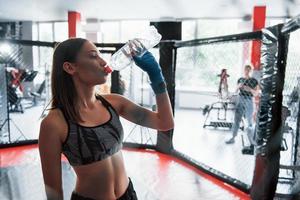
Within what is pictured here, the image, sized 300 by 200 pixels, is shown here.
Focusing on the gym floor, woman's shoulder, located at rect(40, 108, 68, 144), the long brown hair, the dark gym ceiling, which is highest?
the dark gym ceiling

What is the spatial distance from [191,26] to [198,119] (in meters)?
3.64

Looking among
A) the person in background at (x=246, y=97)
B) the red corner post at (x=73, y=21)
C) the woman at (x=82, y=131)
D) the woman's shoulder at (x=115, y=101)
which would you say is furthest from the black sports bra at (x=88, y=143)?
the red corner post at (x=73, y=21)

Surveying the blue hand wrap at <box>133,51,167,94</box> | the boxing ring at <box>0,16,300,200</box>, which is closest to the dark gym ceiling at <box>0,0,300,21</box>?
the boxing ring at <box>0,16,300,200</box>

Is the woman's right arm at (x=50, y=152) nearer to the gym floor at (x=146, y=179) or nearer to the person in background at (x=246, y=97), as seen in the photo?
the gym floor at (x=146, y=179)

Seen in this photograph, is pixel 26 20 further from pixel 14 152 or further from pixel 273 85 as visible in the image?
pixel 273 85

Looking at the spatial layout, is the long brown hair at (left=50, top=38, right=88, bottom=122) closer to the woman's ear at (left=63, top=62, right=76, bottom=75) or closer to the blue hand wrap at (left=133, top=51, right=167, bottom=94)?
the woman's ear at (left=63, top=62, right=76, bottom=75)

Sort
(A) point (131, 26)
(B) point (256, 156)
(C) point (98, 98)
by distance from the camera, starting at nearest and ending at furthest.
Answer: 1. (C) point (98, 98)
2. (B) point (256, 156)
3. (A) point (131, 26)

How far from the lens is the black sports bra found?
1.04 meters

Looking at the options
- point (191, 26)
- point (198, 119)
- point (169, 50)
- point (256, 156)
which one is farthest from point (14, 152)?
point (191, 26)

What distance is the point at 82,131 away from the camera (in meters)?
1.05

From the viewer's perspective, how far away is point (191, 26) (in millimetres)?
9141

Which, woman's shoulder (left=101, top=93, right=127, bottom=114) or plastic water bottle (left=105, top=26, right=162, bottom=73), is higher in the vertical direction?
plastic water bottle (left=105, top=26, right=162, bottom=73)

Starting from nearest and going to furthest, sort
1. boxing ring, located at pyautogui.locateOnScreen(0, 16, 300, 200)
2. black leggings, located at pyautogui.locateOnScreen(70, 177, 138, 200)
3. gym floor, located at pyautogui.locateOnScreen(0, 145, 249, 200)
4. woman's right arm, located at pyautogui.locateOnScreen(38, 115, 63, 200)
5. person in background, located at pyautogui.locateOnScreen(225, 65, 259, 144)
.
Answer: woman's right arm, located at pyautogui.locateOnScreen(38, 115, 63, 200), black leggings, located at pyautogui.locateOnScreen(70, 177, 138, 200), boxing ring, located at pyautogui.locateOnScreen(0, 16, 300, 200), gym floor, located at pyautogui.locateOnScreen(0, 145, 249, 200), person in background, located at pyautogui.locateOnScreen(225, 65, 259, 144)

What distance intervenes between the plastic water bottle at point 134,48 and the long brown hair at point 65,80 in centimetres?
14
